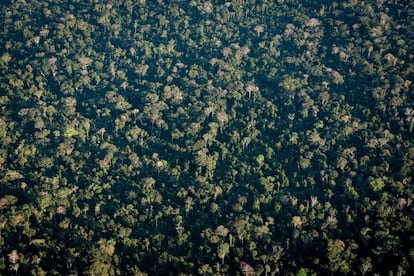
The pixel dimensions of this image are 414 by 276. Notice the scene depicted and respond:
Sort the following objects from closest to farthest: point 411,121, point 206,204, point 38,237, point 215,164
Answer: point 38,237
point 206,204
point 215,164
point 411,121

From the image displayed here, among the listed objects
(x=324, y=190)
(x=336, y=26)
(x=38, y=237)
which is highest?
(x=336, y=26)

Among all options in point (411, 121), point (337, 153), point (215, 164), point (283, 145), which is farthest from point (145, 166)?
point (411, 121)

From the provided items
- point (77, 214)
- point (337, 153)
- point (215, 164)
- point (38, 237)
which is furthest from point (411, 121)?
point (38, 237)

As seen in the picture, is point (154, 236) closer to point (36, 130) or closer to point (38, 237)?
point (38, 237)

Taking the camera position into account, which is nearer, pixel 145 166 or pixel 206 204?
pixel 206 204

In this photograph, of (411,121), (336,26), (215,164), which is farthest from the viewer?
(336,26)

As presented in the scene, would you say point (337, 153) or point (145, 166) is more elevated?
point (337, 153)

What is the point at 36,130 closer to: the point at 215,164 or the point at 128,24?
the point at 215,164
